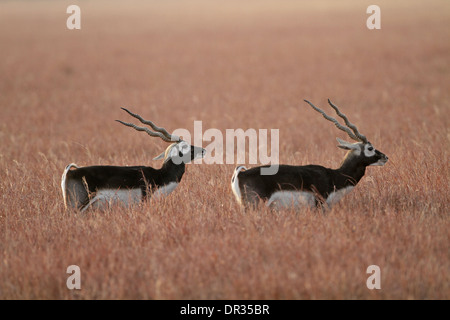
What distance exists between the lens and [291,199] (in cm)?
592

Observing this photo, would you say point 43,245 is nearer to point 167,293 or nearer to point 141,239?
point 141,239

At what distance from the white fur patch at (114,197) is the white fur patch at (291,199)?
1560 millimetres

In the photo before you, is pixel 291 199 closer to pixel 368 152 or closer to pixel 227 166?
pixel 368 152

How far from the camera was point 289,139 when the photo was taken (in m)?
11.2

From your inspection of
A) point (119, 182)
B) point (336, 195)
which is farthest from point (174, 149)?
point (336, 195)

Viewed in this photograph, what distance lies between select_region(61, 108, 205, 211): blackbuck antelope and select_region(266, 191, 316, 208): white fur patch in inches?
51.7

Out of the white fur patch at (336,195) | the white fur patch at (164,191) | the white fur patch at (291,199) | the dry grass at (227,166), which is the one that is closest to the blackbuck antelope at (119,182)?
the white fur patch at (164,191)

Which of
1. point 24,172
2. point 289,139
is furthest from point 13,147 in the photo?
point 289,139

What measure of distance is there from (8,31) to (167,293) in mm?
Result: 36796

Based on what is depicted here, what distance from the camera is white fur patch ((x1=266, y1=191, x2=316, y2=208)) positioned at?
231 inches

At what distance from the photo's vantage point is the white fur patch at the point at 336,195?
611 cm

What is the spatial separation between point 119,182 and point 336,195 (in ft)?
8.11

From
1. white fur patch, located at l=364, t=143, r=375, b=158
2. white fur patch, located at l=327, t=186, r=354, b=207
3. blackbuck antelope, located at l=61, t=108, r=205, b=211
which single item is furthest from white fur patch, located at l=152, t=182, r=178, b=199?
white fur patch, located at l=364, t=143, r=375, b=158

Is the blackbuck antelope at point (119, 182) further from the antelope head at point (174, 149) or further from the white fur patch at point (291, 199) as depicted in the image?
the white fur patch at point (291, 199)
